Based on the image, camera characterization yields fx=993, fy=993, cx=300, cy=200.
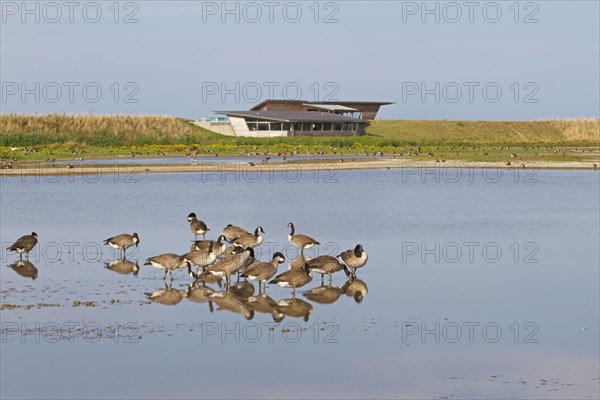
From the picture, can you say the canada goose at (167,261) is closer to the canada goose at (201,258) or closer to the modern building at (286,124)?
the canada goose at (201,258)

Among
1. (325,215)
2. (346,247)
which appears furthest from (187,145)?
(346,247)

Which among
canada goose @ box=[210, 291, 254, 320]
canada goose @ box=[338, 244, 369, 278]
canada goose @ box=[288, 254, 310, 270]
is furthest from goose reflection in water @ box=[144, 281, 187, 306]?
canada goose @ box=[338, 244, 369, 278]

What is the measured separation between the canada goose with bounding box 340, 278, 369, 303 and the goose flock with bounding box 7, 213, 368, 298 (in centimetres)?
32

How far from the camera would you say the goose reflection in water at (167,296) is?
17250 millimetres

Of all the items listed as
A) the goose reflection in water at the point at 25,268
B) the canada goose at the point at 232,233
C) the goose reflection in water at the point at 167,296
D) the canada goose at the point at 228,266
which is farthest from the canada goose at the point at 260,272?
the canada goose at the point at 232,233

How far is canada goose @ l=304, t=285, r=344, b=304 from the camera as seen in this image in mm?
17672

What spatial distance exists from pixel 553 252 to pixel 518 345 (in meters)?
9.80

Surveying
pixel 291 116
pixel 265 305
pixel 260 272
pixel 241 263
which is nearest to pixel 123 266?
pixel 241 263

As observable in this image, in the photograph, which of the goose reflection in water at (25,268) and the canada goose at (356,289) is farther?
the goose reflection in water at (25,268)

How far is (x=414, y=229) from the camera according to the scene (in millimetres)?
28281

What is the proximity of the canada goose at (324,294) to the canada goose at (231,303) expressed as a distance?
1.35 m

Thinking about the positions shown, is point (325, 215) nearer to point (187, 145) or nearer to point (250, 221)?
point (250, 221)

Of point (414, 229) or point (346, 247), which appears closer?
point (346, 247)

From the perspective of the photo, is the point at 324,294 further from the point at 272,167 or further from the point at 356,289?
the point at 272,167
